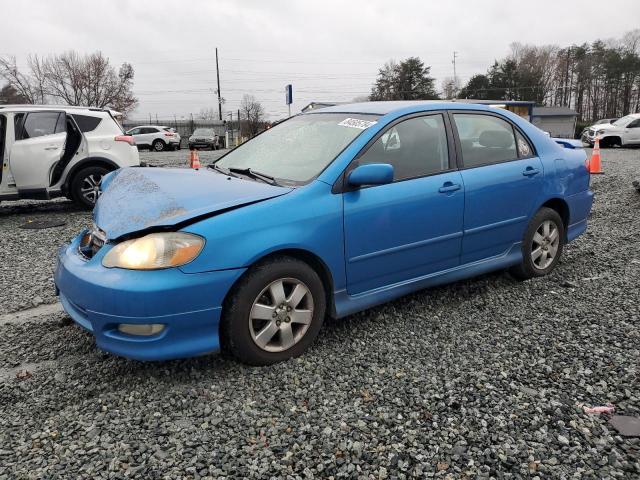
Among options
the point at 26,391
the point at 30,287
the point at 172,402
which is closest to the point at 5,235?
the point at 30,287

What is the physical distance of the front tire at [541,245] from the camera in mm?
4297

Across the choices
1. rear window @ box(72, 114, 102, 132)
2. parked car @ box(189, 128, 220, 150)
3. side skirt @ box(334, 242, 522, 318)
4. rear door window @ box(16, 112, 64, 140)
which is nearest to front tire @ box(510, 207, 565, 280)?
side skirt @ box(334, 242, 522, 318)

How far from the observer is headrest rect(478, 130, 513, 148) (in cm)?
405

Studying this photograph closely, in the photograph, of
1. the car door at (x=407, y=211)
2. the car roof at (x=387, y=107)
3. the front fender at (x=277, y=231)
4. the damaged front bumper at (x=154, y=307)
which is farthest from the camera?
the car roof at (x=387, y=107)

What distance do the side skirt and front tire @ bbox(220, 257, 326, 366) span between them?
0.64 ft

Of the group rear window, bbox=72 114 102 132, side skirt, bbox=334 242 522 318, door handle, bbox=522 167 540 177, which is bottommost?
side skirt, bbox=334 242 522 318

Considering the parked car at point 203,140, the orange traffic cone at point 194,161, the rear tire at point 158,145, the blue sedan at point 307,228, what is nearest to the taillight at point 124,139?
the orange traffic cone at point 194,161

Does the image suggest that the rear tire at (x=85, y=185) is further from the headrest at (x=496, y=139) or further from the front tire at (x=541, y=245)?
the front tire at (x=541, y=245)

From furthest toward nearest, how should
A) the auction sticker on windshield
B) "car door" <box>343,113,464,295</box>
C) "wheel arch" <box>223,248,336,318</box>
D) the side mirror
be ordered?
1. the auction sticker on windshield
2. "car door" <box>343,113,464,295</box>
3. the side mirror
4. "wheel arch" <box>223,248,336,318</box>

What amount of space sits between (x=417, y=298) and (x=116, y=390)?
7.50 feet

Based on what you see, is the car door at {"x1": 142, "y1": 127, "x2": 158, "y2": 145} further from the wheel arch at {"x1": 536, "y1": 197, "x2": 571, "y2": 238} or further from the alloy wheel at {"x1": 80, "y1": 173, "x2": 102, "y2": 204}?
the wheel arch at {"x1": 536, "y1": 197, "x2": 571, "y2": 238}

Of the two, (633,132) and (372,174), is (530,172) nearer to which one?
(372,174)

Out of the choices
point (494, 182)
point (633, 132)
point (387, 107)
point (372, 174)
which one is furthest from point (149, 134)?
point (372, 174)

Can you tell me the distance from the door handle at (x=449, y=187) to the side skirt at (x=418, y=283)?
591 millimetres
